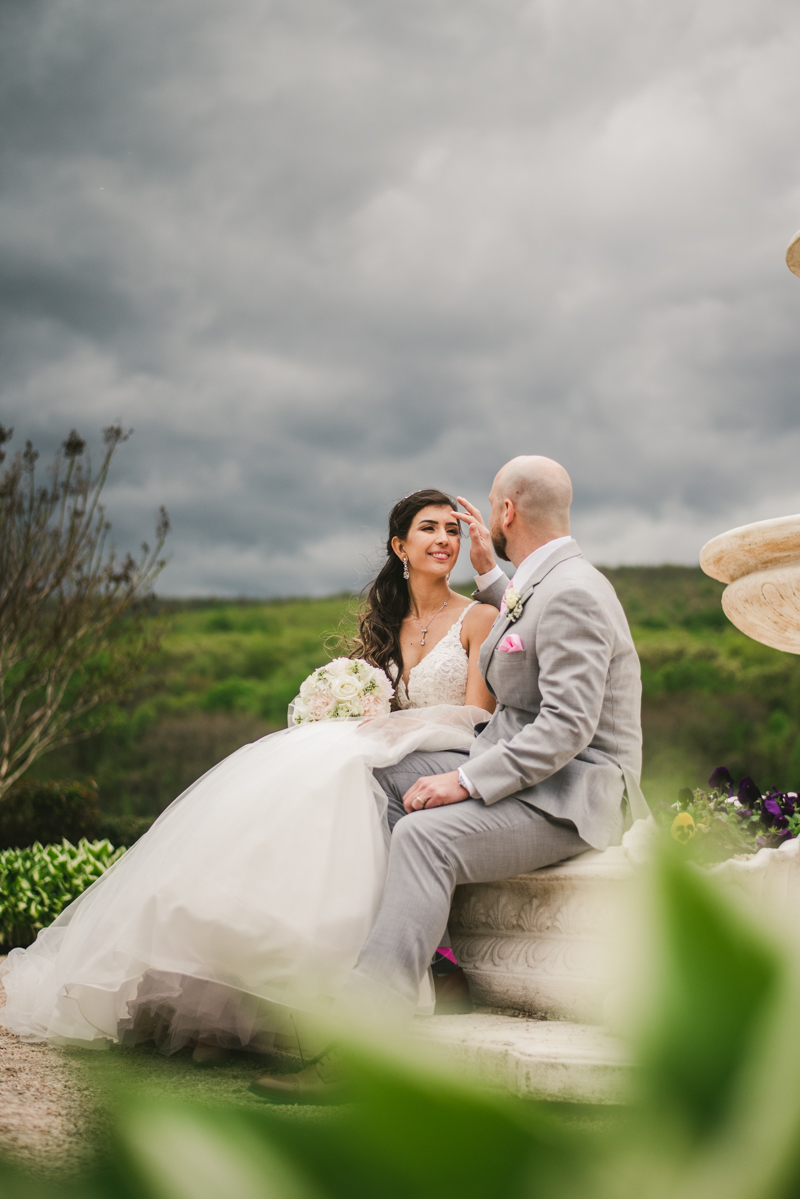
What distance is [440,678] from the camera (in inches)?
172

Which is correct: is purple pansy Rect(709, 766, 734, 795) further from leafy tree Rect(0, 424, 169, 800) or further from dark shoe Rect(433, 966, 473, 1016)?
leafy tree Rect(0, 424, 169, 800)

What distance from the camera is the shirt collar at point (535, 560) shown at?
142 inches

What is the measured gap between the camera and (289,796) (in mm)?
3342

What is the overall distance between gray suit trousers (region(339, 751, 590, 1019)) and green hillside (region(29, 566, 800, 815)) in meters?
8.92

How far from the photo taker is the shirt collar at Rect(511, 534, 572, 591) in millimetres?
3605

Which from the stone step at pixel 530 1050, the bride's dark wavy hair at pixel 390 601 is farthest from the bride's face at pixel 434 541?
the stone step at pixel 530 1050

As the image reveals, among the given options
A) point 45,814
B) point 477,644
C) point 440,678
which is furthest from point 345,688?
point 45,814

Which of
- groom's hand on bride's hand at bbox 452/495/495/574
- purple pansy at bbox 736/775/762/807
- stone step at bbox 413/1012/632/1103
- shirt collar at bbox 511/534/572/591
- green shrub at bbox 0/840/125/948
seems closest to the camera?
stone step at bbox 413/1012/632/1103

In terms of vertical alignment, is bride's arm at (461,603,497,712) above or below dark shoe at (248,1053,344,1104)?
above

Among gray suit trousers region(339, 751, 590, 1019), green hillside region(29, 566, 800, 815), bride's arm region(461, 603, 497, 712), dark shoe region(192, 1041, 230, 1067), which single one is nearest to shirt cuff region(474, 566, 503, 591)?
bride's arm region(461, 603, 497, 712)

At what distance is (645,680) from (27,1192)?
16.7 m

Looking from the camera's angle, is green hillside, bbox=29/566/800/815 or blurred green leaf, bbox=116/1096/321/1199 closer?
blurred green leaf, bbox=116/1096/321/1199

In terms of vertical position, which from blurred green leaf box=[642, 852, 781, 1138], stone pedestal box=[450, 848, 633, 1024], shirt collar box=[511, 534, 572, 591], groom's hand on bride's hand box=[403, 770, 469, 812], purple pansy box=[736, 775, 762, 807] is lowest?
stone pedestal box=[450, 848, 633, 1024]

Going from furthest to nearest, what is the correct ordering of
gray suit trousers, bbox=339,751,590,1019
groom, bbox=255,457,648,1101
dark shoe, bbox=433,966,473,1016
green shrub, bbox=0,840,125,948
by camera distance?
green shrub, bbox=0,840,125,948 → dark shoe, bbox=433,966,473,1016 → groom, bbox=255,457,648,1101 → gray suit trousers, bbox=339,751,590,1019
